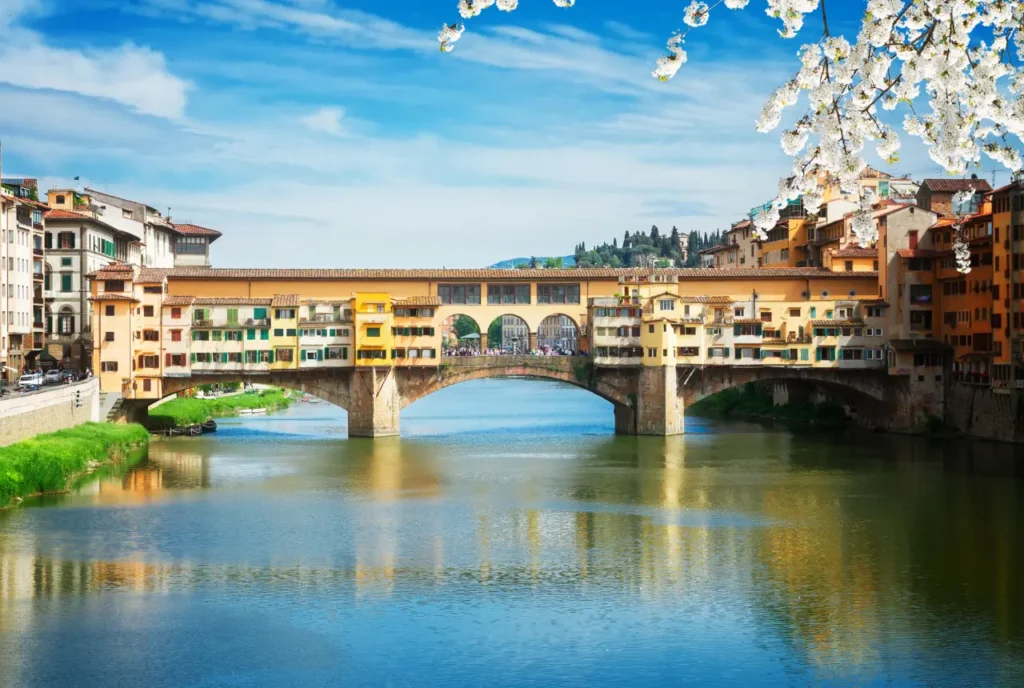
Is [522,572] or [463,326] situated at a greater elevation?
[463,326]

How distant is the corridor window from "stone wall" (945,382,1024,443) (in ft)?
61.7

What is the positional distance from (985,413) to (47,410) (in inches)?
1244

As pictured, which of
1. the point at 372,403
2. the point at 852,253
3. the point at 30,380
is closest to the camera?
the point at 30,380

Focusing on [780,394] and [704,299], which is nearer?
[704,299]

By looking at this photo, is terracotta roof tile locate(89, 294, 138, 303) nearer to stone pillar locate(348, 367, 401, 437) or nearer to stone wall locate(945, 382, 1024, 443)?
stone pillar locate(348, 367, 401, 437)

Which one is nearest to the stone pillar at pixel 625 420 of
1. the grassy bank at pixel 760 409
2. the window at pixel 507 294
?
the window at pixel 507 294

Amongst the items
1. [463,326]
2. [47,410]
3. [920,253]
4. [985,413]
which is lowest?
[985,413]

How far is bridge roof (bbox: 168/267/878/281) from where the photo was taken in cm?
5175

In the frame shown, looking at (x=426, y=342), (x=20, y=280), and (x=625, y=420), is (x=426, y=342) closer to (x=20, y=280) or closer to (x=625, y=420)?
(x=625, y=420)

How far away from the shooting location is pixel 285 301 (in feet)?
161

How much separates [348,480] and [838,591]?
1740 cm

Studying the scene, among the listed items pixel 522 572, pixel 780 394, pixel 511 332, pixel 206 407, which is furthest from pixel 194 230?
pixel 511 332

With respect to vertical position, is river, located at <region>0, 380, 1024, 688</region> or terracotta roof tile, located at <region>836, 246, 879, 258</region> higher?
terracotta roof tile, located at <region>836, 246, 879, 258</region>

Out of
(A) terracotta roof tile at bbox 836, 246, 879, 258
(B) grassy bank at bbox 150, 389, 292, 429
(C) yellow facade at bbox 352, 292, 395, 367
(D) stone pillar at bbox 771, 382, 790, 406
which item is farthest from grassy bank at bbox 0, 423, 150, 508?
(D) stone pillar at bbox 771, 382, 790, 406
